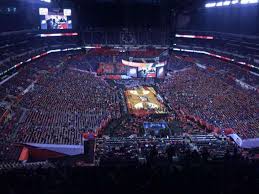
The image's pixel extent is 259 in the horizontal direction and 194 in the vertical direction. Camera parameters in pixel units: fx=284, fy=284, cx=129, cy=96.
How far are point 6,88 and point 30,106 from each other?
4561 mm

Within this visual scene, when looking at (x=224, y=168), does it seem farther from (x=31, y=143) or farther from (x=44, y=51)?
(x=44, y=51)

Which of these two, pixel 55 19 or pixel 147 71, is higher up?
pixel 55 19

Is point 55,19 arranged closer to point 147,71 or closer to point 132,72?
point 132,72

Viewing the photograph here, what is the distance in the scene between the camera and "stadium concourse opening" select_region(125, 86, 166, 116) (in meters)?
31.4

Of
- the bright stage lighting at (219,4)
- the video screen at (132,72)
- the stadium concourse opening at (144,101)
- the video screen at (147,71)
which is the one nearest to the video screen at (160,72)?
the video screen at (147,71)

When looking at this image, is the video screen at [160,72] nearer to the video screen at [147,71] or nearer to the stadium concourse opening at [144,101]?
the video screen at [147,71]

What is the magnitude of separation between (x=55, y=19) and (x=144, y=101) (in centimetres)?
2286

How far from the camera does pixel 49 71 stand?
41.0m

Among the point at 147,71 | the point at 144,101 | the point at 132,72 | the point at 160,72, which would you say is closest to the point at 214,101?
the point at 144,101

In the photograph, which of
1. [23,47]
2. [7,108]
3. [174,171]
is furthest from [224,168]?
[23,47]

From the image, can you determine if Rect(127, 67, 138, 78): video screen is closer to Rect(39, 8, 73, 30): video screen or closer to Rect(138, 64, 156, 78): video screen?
Rect(138, 64, 156, 78): video screen

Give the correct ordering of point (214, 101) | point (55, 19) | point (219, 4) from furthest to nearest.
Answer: point (219, 4), point (55, 19), point (214, 101)

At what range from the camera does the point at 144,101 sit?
34.8 meters

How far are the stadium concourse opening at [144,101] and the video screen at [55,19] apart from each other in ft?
58.2
